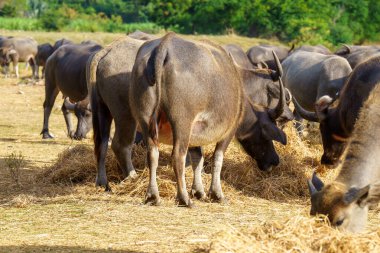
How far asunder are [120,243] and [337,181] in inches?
78.8

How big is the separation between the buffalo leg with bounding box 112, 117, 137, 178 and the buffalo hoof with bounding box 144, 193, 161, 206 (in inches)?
49.7

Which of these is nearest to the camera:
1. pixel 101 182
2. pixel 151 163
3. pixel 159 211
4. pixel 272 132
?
pixel 159 211

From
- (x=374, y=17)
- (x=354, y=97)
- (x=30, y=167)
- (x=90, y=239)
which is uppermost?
(x=354, y=97)

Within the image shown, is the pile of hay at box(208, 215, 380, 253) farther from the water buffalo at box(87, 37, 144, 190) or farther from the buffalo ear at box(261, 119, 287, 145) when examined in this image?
the buffalo ear at box(261, 119, 287, 145)

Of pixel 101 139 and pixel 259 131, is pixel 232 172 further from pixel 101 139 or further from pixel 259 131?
pixel 101 139

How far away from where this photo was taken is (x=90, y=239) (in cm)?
717

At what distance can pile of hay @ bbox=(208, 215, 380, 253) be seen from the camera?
6.08 meters

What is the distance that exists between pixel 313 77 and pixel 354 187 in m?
9.74

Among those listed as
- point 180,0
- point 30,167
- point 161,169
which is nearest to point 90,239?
point 161,169

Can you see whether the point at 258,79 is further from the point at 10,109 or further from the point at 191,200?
the point at 10,109

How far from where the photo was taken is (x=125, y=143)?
400 inches

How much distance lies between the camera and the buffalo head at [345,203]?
20.0 feet

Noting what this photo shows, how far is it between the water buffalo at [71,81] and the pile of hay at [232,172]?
3.74 m

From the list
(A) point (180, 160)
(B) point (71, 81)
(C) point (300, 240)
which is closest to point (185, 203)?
(A) point (180, 160)
